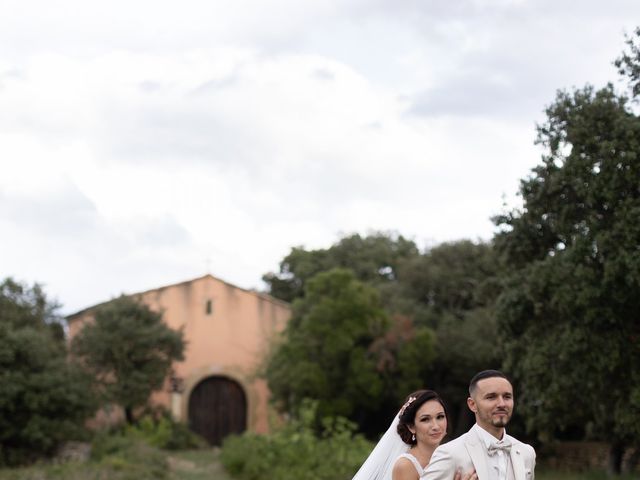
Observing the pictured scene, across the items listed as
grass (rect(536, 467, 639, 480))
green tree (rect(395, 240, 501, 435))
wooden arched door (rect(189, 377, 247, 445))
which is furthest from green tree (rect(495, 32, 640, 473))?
wooden arched door (rect(189, 377, 247, 445))

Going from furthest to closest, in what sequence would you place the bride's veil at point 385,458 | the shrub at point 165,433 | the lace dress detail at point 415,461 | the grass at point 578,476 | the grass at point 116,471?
1. the shrub at point 165,433
2. the grass at point 578,476
3. the grass at point 116,471
4. the bride's veil at point 385,458
5. the lace dress detail at point 415,461

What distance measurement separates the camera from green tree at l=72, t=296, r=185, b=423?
30.2m

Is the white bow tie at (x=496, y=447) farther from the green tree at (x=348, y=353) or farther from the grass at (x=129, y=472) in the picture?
the green tree at (x=348, y=353)

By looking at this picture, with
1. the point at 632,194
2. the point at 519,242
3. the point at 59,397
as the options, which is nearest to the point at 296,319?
the point at 59,397

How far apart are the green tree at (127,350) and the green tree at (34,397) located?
4.98 metres

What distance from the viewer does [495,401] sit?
4.41 metres

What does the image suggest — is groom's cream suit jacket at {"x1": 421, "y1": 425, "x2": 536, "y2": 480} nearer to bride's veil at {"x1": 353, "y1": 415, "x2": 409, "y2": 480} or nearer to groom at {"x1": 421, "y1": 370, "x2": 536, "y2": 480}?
groom at {"x1": 421, "y1": 370, "x2": 536, "y2": 480}

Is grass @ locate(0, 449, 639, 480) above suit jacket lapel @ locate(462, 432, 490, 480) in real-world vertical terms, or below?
below

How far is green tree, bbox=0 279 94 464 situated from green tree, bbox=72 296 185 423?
16.3 feet

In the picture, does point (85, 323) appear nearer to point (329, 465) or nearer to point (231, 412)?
point (231, 412)

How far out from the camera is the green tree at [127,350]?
30219mm

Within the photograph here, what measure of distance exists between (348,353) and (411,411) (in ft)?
79.0

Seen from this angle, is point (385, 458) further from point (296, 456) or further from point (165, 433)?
point (165, 433)

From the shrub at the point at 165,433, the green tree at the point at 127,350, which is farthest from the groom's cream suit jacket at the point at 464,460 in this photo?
the green tree at the point at 127,350
